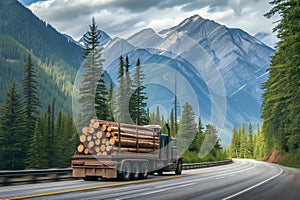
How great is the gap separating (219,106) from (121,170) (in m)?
11.6

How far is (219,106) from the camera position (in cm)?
2881

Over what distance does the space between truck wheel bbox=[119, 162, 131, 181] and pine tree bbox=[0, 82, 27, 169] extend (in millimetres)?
36580

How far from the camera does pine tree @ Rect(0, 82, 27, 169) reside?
53.6 m

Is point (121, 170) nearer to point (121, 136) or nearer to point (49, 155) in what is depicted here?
point (121, 136)

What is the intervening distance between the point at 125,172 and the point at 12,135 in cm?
3841

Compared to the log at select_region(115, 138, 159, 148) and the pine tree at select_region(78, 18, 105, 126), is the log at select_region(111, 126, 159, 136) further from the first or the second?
the pine tree at select_region(78, 18, 105, 126)

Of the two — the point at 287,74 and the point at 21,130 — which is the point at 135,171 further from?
the point at 21,130

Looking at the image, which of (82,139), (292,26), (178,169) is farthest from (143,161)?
(292,26)

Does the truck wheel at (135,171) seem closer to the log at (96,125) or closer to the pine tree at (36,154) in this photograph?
the log at (96,125)

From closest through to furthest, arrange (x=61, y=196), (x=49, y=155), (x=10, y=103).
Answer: (x=61, y=196), (x=10, y=103), (x=49, y=155)

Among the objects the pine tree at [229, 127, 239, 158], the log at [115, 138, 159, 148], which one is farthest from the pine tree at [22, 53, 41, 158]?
the pine tree at [229, 127, 239, 158]

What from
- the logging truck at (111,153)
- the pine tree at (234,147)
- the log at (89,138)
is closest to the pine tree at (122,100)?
the logging truck at (111,153)

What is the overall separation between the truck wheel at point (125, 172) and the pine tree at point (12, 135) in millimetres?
36580

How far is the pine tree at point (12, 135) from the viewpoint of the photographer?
5362cm
